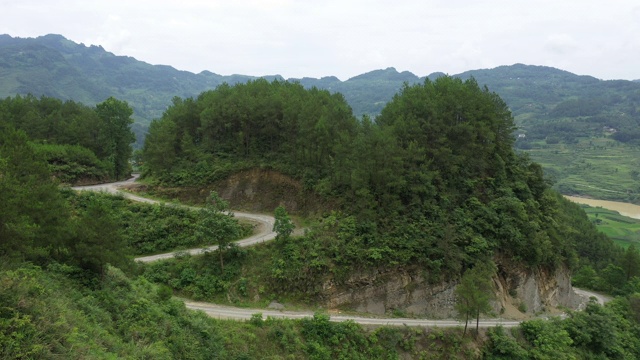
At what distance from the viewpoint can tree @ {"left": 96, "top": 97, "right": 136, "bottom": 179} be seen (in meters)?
53.8

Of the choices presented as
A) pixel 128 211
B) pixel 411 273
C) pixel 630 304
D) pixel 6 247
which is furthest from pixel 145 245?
pixel 630 304

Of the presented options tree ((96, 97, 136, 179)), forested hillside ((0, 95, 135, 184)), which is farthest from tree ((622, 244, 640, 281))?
forested hillside ((0, 95, 135, 184))

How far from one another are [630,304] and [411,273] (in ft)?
103

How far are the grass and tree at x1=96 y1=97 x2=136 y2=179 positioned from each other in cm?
12385

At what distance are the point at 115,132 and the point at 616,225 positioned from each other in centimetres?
14554

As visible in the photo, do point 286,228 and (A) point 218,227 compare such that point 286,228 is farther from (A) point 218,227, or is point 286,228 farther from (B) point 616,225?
(B) point 616,225

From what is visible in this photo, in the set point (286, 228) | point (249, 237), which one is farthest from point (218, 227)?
point (249, 237)

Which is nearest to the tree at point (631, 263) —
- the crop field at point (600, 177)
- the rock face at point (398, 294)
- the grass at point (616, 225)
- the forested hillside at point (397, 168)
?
the forested hillside at point (397, 168)

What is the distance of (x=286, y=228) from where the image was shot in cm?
3428

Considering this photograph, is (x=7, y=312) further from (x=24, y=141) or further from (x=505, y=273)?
(x=505, y=273)

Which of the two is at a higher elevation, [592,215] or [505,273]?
[505,273]

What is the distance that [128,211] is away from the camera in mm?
38812

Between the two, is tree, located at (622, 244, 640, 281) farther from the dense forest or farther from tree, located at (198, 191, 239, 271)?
tree, located at (198, 191, 239, 271)

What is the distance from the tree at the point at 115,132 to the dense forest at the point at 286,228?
0.29 m
